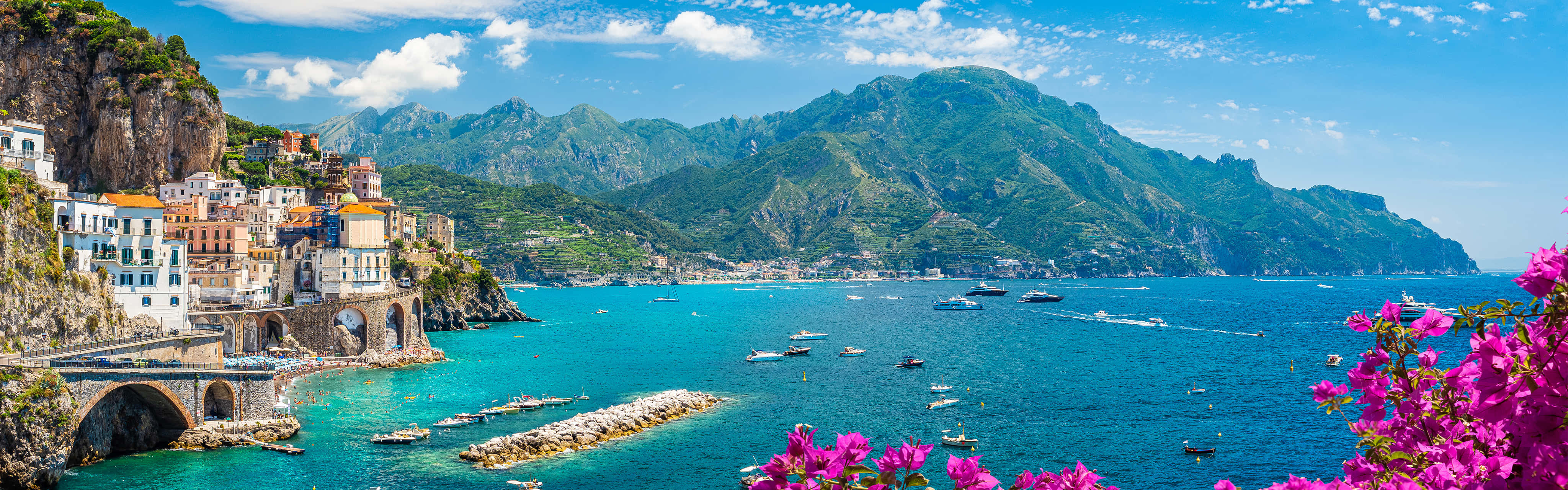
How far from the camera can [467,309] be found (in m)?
105

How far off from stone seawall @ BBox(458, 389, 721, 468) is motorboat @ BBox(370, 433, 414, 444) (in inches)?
140

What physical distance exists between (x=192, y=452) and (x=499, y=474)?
13.6 m

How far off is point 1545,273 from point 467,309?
361 ft

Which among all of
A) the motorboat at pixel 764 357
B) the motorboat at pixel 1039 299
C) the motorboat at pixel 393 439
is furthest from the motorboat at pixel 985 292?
the motorboat at pixel 393 439

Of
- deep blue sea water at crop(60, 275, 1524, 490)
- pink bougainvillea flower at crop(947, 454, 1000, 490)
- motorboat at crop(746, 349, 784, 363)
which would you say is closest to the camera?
pink bougainvillea flower at crop(947, 454, 1000, 490)

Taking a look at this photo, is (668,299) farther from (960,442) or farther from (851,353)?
(960,442)

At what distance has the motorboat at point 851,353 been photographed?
77500 millimetres

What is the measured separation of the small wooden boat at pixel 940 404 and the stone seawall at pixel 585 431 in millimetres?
13048

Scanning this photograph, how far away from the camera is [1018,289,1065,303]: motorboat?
151m

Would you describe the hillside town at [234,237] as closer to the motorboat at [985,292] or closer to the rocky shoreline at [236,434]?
the rocky shoreline at [236,434]

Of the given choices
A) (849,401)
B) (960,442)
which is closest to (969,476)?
(960,442)

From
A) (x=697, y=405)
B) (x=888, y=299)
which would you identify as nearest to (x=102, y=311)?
(x=697, y=405)

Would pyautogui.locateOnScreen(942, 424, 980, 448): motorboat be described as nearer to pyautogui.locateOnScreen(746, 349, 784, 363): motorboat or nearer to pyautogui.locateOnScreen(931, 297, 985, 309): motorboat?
pyautogui.locateOnScreen(746, 349, 784, 363): motorboat

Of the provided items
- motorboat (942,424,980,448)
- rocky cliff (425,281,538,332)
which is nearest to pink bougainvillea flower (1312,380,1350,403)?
motorboat (942,424,980,448)
